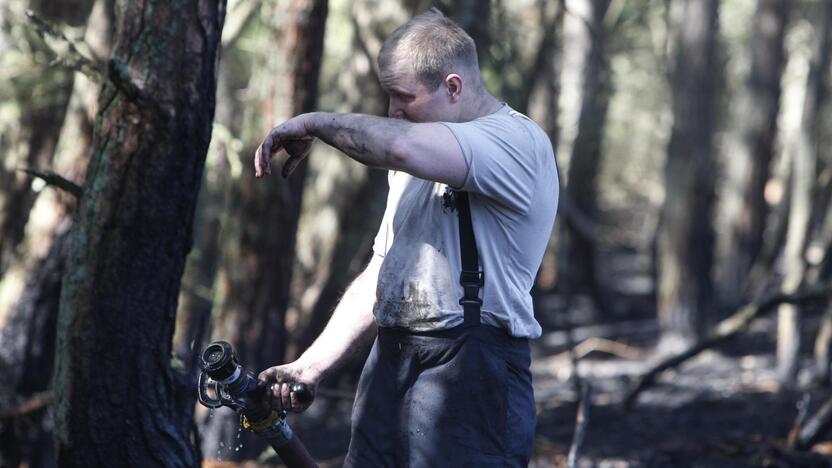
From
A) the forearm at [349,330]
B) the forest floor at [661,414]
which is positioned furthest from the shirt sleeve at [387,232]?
the forest floor at [661,414]

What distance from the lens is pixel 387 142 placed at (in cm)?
332

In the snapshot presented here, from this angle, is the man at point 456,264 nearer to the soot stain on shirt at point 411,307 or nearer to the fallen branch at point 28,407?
the soot stain on shirt at point 411,307

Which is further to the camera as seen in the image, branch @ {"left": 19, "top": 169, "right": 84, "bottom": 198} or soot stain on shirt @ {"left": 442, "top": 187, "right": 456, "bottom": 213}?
branch @ {"left": 19, "top": 169, "right": 84, "bottom": 198}

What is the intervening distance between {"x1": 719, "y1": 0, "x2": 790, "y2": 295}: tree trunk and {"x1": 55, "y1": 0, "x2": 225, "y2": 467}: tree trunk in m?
16.2

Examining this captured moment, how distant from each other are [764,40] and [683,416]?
13.1 meters

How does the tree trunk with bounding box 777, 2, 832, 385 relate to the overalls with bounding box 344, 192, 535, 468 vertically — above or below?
above

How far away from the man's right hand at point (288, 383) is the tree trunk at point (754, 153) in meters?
16.4

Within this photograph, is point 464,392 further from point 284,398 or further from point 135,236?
point 135,236

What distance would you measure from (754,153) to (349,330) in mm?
17143

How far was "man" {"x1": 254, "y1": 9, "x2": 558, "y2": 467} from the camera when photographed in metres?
3.51

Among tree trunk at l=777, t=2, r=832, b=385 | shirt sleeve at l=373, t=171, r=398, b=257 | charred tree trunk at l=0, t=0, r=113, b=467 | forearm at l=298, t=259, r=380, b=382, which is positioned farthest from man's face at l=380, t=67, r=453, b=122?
tree trunk at l=777, t=2, r=832, b=385

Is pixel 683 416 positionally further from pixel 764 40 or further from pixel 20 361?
pixel 764 40

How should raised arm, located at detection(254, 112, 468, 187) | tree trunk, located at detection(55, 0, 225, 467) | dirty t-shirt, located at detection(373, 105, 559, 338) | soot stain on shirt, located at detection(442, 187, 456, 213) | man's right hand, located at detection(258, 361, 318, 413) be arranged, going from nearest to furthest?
raised arm, located at detection(254, 112, 468, 187) < dirty t-shirt, located at detection(373, 105, 559, 338) < soot stain on shirt, located at detection(442, 187, 456, 213) < man's right hand, located at detection(258, 361, 318, 413) < tree trunk, located at detection(55, 0, 225, 467)

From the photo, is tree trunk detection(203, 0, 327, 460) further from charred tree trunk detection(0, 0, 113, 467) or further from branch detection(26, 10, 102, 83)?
branch detection(26, 10, 102, 83)
